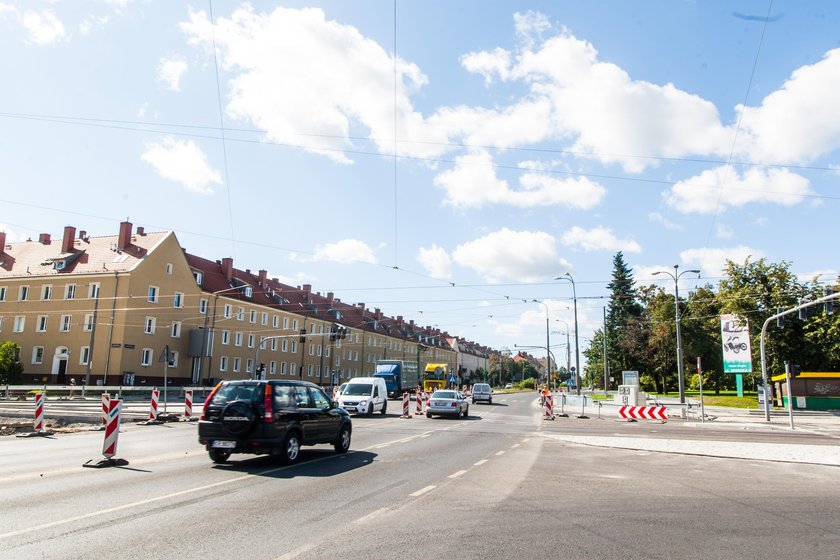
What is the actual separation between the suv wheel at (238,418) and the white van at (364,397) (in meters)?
16.4

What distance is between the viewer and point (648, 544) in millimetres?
5883

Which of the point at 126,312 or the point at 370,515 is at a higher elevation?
the point at 126,312

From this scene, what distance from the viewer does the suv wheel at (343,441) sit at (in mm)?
12979

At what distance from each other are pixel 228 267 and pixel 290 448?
2210 inches

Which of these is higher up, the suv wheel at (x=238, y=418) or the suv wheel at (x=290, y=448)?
the suv wheel at (x=238, y=418)

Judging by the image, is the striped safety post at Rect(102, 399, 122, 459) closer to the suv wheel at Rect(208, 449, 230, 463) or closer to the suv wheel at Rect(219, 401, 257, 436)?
the suv wheel at Rect(208, 449, 230, 463)

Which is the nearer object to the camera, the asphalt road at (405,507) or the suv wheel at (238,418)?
the asphalt road at (405,507)

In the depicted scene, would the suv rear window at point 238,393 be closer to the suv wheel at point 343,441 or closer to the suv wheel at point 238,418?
the suv wheel at point 238,418

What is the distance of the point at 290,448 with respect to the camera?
11.0m

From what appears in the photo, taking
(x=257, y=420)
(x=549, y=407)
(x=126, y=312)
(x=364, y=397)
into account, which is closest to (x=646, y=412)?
(x=549, y=407)

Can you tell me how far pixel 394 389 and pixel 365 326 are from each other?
40047 millimetres

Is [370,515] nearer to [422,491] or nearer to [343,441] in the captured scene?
[422,491]

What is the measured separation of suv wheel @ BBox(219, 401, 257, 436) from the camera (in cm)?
1045

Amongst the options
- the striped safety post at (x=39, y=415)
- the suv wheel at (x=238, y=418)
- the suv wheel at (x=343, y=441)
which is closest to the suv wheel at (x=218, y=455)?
the suv wheel at (x=238, y=418)
